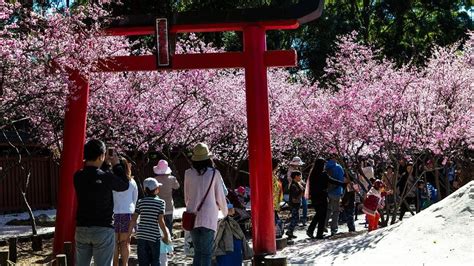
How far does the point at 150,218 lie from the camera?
7.77 m

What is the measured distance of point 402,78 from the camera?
13.6 meters

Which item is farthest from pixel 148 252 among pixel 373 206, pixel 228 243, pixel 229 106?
pixel 229 106

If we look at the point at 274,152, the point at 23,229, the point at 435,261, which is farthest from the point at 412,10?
the point at 435,261

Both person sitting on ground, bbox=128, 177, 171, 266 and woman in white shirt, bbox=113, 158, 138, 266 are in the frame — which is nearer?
person sitting on ground, bbox=128, 177, 171, 266

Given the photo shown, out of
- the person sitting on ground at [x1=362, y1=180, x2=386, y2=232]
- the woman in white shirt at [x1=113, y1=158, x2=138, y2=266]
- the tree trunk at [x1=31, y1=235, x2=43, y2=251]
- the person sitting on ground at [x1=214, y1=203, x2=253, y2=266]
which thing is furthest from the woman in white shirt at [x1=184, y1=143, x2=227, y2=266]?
the tree trunk at [x1=31, y1=235, x2=43, y2=251]

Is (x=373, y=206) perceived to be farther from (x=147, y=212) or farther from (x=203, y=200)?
(x=147, y=212)

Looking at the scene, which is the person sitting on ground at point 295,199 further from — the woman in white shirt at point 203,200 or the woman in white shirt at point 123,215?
the woman in white shirt at point 203,200

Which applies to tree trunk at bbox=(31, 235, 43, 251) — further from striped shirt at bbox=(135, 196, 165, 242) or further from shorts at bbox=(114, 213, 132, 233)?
striped shirt at bbox=(135, 196, 165, 242)

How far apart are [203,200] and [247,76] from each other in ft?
12.6

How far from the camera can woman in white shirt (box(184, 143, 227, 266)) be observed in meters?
7.59

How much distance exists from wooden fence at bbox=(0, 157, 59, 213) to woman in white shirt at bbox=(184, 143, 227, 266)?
14953 millimetres

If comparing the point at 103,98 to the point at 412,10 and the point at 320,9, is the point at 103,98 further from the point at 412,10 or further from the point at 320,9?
the point at 412,10

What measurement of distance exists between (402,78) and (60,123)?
7.12 meters

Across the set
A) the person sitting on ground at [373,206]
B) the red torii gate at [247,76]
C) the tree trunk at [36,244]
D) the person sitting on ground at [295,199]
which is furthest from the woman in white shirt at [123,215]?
the person sitting on ground at [295,199]
